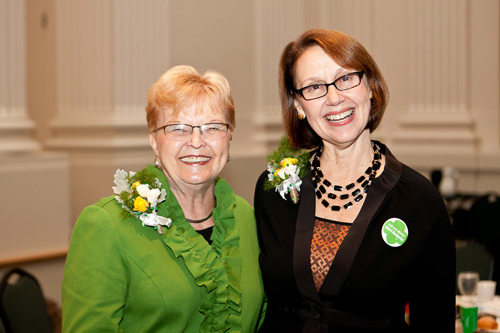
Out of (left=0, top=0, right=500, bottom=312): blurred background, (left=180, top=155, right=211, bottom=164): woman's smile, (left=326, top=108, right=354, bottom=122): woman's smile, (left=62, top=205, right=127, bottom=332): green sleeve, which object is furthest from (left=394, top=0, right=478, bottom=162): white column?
(left=62, top=205, right=127, bottom=332): green sleeve

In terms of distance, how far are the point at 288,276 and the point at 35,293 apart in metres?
1.43

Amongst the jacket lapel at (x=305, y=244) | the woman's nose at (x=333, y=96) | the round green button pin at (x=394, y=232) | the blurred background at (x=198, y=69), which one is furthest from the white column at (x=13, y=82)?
the round green button pin at (x=394, y=232)

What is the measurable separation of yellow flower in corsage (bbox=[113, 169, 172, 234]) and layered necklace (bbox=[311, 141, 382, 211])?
0.57 m

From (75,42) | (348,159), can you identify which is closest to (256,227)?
(348,159)

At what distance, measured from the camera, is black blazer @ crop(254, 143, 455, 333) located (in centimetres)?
209

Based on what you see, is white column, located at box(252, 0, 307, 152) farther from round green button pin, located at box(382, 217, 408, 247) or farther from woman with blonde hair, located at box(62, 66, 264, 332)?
round green button pin, located at box(382, 217, 408, 247)

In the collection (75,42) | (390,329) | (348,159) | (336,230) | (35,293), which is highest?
(75,42)

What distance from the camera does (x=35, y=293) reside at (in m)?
3.02

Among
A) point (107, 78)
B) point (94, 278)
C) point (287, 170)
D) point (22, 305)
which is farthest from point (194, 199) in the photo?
point (107, 78)

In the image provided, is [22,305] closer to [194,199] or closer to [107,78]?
[194,199]

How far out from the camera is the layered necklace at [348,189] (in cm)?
225

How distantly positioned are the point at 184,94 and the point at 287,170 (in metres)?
0.50

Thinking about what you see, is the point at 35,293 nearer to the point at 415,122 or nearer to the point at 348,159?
the point at 348,159

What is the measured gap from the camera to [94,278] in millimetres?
1958
